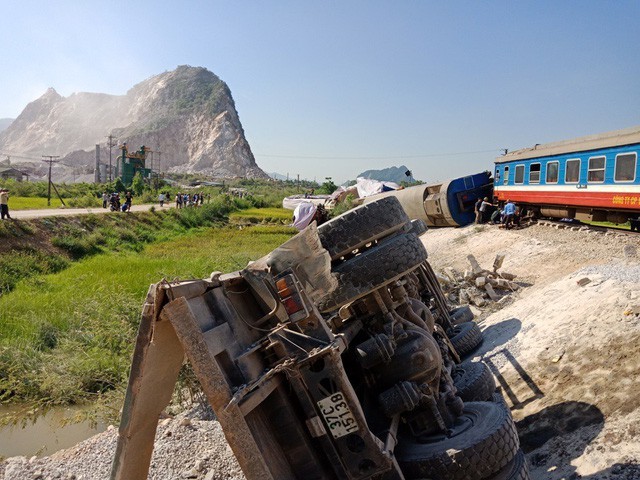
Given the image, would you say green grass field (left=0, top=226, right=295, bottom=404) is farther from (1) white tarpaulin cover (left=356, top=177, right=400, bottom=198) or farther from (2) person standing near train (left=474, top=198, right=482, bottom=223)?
(1) white tarpaulin cover (left=356, top=177, right=400, bottom=198)

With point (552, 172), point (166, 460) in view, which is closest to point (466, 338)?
point (166, 460)

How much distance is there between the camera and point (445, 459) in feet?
10.8

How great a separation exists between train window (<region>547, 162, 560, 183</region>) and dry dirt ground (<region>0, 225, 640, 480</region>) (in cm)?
755

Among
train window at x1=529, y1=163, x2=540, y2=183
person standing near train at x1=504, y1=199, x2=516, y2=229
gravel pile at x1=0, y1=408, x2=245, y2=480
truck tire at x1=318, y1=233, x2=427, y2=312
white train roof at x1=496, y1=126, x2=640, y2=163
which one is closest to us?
truck tire at x1=318, y1=233, x2=427, y2=312

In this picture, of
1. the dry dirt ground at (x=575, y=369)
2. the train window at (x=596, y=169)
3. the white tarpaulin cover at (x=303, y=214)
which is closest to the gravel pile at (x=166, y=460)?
the white tarpaulin cover at (x=303, y=214)

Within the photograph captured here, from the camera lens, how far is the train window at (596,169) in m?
12.8

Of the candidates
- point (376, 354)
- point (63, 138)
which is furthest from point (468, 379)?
point (63, 138)

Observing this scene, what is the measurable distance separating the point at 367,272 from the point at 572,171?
12.3m

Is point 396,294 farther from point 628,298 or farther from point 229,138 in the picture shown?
point 229,138

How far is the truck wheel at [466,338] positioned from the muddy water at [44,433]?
16.2ft

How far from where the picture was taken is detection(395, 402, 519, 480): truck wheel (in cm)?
327

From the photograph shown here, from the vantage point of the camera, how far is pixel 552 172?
15.2m

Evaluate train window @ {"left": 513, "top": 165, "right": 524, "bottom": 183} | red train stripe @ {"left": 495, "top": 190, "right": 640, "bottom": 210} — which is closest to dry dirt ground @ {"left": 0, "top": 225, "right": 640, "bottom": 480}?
red train stripe @ {"left": 495, "top": 190, "right": 640, "bottom": 210}

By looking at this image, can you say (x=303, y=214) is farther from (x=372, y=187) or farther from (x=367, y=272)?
(x=372, y=187)
